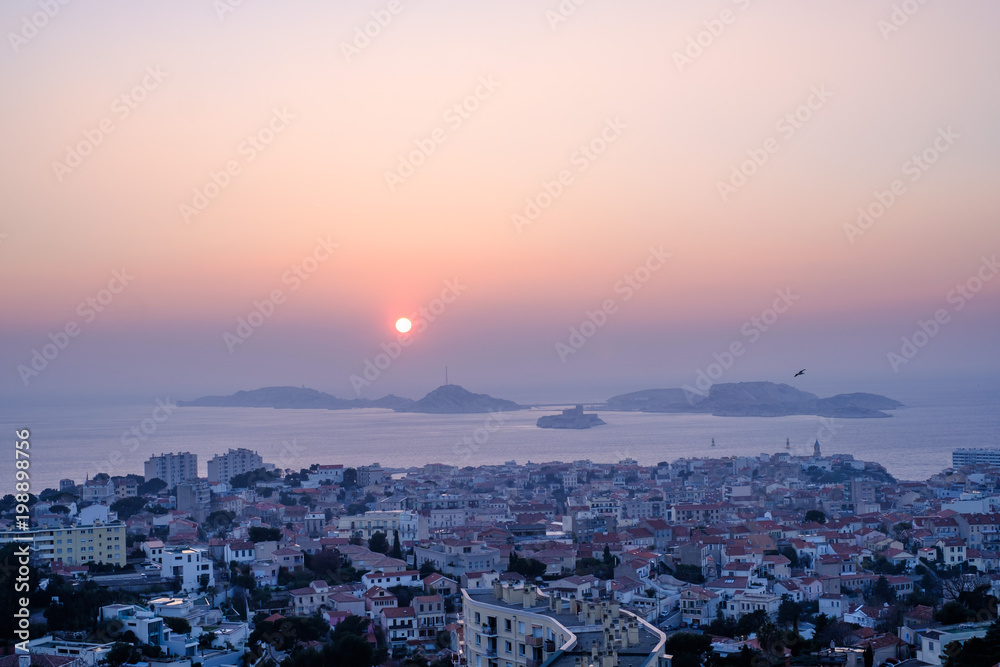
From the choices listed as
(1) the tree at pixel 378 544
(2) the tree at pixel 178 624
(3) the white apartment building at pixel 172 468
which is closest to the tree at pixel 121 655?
(2) the tree at pixel 178 624

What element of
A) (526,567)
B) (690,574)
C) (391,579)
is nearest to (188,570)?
(391,579)

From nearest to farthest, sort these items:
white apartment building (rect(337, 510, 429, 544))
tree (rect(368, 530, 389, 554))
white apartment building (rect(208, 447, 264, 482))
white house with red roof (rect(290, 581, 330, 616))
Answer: white house with red roof (rect(290, 581, 330, 616))
tree (rect(368, 530, 389, 554))
white apartment building (rect(337, 510, 429, 544))
white apartment building (rect(208, 447, 264, 482))

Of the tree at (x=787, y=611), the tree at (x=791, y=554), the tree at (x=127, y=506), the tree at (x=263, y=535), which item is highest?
the tree at (x=127, y=506)

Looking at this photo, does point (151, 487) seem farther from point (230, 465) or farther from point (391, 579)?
point (391, 579)

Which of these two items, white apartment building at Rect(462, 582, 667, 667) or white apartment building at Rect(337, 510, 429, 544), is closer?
white apartment building at Rect(462, 582, 667, 667)

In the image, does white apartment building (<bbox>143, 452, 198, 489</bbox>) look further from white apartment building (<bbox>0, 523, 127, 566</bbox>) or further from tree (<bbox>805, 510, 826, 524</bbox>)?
tree (<bbox>805, 510, 826, 524</bbox>)

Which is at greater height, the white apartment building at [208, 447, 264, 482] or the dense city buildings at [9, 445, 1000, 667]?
the white apartment building at [208, 447, 264, 482]

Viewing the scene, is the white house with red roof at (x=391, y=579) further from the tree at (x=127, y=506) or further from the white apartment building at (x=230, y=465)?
the white apartment building at (x=230, y=465)

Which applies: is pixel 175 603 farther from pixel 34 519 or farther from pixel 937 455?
pixel 937 455

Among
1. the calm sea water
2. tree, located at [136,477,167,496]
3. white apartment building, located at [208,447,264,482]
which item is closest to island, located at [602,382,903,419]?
the calm sea water
